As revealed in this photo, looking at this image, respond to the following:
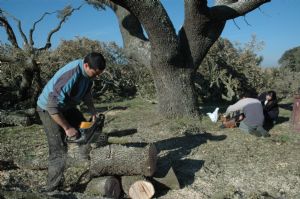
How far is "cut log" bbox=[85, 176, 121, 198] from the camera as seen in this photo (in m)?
4.77

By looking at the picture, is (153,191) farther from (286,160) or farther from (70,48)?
(70,48)

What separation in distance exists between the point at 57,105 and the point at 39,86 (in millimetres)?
6446

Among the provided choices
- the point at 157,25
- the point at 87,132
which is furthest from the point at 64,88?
the point at 157,25

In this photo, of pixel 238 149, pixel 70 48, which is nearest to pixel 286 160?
pixel 238 149

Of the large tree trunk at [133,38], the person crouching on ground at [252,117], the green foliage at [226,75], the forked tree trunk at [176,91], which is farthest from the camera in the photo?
the green foliage at [226,75]

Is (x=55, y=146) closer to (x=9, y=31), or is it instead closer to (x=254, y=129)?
(x=254, y=129)

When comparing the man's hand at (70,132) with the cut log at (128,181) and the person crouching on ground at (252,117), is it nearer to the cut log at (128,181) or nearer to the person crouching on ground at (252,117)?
the cut log at (128,181)

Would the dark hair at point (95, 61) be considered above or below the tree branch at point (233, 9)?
below

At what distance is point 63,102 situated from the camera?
175 inches

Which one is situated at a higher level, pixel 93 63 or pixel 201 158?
pixel 93 63

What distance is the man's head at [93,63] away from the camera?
432cm

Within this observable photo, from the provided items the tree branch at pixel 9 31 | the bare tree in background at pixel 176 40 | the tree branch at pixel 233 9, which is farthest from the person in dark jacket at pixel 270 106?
the tree branch at pixel 9 31

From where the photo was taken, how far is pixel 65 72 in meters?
4.42

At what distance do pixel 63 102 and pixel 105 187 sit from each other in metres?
1.17
